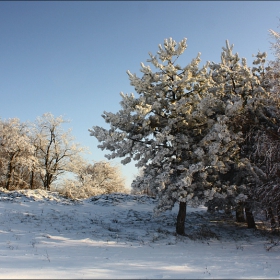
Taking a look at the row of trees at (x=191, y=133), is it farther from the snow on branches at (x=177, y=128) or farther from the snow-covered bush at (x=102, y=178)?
the snow-covered bush at (x=102, y=178)

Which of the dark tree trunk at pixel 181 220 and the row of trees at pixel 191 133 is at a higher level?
the row of trees at pixel 191 133

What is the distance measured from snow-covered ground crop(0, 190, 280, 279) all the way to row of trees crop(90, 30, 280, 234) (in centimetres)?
183

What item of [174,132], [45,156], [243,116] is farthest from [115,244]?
[45,156]

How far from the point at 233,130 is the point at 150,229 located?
675cm

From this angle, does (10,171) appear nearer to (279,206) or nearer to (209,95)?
(209,95)

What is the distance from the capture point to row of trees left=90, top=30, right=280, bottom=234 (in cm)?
1251

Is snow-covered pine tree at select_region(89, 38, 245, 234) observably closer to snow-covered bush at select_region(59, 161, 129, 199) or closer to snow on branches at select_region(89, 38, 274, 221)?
snow on branches at select_region(89, 38, 274, 221)

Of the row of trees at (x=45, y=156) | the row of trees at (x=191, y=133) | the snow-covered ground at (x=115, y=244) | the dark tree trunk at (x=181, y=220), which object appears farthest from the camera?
the row of trees at (x=45, y=156)

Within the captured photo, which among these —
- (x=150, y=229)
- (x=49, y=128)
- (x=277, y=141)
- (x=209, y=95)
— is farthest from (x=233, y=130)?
(x=49, y=128)

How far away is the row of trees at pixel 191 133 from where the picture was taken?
492 inches

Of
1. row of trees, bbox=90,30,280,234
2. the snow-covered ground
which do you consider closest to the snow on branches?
row of trees, bbox=90,30,280,234

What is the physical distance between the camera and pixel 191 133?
13.9m

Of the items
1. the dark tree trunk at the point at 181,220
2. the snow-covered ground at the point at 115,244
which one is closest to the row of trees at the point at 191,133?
the dark tree trunk at the point at 181,220

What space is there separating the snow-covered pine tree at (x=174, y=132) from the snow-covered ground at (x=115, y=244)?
2.13 metres
